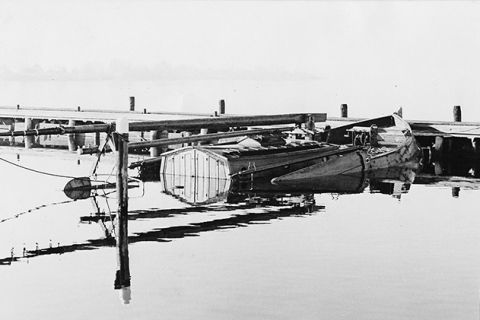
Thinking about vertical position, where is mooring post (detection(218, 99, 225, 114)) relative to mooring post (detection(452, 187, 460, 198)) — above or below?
above

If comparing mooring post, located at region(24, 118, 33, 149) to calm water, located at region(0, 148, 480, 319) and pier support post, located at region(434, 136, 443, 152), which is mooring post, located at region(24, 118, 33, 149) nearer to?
calm water, located at region(0, 148, 480, 319)

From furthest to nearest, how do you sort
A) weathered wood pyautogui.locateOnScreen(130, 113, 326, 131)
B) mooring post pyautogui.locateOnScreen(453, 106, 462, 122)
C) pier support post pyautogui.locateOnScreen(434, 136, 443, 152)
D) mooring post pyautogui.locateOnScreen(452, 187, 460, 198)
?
mooring post pyautogui.locateOnScreen(453, 106, 462, 122), pier support post pyautogui.locateOnScreen(434, 136, 443, 152), mooring post pyautogui.locateOnScreen(452, 187, 460, 198), weathered wood pyautogui.locateOnScreen(130, 113, 326, 131)

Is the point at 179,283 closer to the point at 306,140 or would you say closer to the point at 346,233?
the point at 346,233

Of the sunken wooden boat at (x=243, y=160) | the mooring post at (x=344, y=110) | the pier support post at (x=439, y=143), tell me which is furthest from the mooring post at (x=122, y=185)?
the mooring post at (x=344, y=110)

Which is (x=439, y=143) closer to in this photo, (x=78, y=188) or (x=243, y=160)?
(x=243, y=160)

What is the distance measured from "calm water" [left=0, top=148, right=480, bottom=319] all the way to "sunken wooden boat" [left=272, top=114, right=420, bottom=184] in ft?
14.3

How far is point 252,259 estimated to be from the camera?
49.5ft

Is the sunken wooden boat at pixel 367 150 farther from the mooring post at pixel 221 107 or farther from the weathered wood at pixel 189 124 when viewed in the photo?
the mooring post at pixel 221 107

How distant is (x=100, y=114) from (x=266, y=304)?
111 ft

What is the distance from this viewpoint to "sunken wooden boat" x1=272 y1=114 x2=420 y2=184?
2934 centimetres

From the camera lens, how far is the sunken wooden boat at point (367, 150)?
29.3 m

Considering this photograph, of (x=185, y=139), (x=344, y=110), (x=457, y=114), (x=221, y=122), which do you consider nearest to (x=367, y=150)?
(x=185, y=139)

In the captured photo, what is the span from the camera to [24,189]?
27.2 meters

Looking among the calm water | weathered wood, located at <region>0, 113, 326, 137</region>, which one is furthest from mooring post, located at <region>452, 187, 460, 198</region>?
weathered wood, located at <region>0, 113, 326, 137</region>
